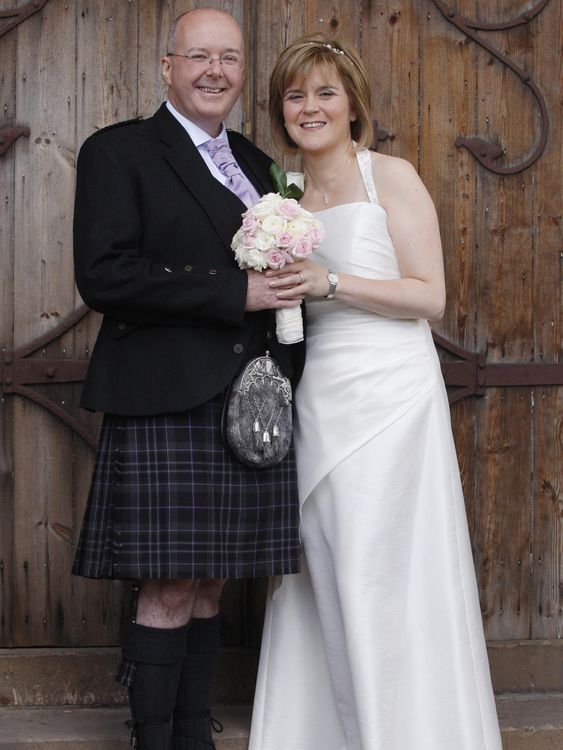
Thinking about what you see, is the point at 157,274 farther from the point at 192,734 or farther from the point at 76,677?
the point at 76,677

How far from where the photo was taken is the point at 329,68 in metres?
2.51

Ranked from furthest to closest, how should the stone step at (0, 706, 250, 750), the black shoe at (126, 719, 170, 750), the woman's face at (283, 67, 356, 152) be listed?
the stone step at (0, 706, 250, 750) < the woman's face at (283, 67, 356, 152) < the black shoe at (126, 719, 170, 750)

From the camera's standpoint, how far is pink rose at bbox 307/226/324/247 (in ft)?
7.60

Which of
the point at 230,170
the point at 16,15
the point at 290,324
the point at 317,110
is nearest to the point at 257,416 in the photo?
the point at 290,324

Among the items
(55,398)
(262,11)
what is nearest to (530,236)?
(262,11)

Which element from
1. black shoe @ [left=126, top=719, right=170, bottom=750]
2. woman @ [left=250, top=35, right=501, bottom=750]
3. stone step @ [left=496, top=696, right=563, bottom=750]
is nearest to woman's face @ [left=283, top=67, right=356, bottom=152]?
woman @ [left=250, top=35, right=501, bottom=750]

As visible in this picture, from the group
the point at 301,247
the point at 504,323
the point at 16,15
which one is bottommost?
the point at 504,323

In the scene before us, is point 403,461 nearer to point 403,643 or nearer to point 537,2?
point 403,643

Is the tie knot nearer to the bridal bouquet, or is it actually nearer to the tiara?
the bridal bouquet

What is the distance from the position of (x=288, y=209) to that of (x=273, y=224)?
5 centimetres

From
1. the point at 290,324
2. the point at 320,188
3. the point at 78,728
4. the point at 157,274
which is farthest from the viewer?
the point at 78,728

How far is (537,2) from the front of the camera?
3.16 metres

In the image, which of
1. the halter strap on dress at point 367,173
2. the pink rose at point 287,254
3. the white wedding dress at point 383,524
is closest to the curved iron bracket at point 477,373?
the white wedding dress at point 383,524

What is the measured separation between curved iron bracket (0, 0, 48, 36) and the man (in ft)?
2.23
